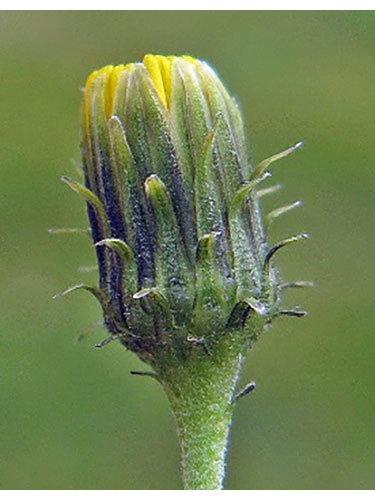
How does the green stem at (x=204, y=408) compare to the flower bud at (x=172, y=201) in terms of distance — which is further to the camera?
the green stem at (x=204, y=408)

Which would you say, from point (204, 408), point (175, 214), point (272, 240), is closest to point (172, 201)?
point (175, 214)

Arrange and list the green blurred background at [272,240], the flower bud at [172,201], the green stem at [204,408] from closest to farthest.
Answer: the flower bud at [172,201] < the green stem at [204,408] < the green blurred background at [272,240]

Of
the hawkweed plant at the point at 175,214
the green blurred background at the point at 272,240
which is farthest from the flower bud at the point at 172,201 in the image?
the green blurred background at the point at 272,240

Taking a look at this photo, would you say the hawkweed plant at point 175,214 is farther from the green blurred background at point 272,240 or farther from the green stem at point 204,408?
the green blurred background at point 272,240

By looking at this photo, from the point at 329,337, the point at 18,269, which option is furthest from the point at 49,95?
the point at 329,337

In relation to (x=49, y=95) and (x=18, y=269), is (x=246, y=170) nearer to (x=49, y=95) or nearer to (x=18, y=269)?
(x=18, y=269)

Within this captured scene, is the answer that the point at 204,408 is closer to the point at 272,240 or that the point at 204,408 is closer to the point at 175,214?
the point at 175,214
